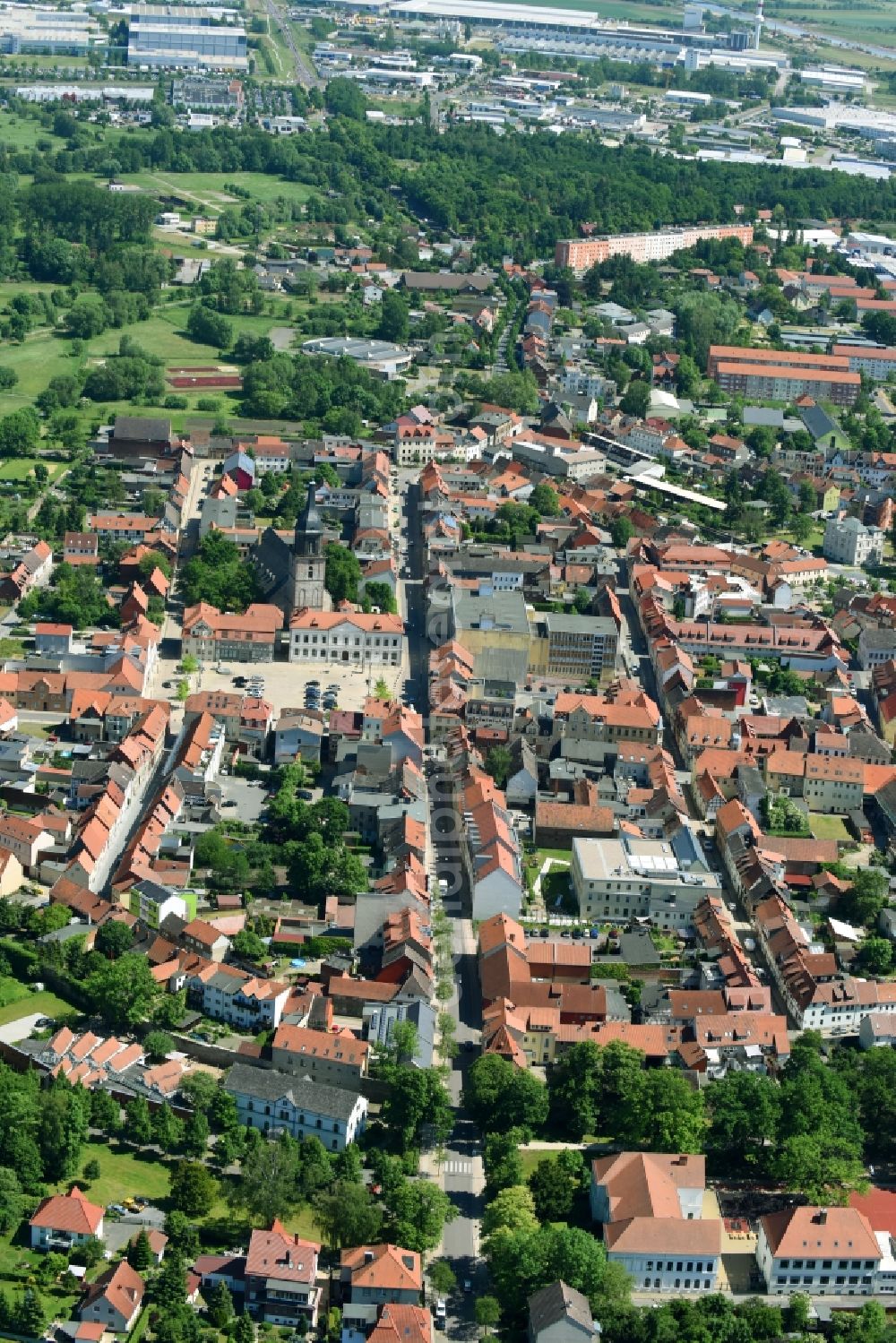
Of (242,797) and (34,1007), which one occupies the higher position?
(34,1007)

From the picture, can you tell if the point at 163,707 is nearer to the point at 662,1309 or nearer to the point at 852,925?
the point at 852,925

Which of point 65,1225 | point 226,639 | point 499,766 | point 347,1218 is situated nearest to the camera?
point 65,1225

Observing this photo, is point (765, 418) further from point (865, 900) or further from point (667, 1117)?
point (667, 1117)

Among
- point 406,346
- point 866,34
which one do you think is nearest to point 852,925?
point 406,346

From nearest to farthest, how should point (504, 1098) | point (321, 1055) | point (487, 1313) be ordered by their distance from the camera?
point (487, 1313) → point (504, 1098) → point (321, 1055)

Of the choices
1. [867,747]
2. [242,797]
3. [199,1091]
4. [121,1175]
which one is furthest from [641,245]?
[121,1175]

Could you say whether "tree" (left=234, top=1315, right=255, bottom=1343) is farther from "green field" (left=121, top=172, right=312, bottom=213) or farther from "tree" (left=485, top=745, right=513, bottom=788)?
"green field" (left=121, top=172, right=312, bottom=213)
